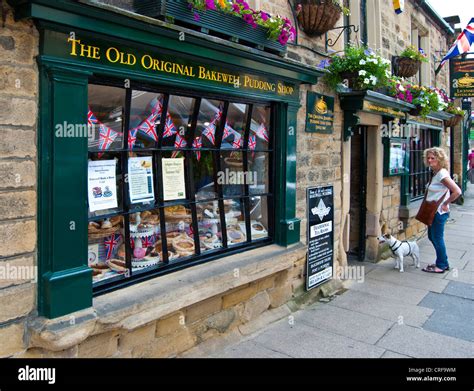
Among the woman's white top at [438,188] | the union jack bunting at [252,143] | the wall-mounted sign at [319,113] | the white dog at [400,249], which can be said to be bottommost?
the white dog at [400,249]

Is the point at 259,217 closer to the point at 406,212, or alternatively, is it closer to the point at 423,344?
the point at 423,344

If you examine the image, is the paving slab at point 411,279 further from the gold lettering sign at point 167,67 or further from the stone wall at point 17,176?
the stone wall at point 17,176

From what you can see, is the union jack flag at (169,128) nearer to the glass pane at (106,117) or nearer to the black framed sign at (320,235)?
the glass pane at (106,117)

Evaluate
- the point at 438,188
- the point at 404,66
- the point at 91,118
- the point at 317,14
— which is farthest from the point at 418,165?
the point at 91,118

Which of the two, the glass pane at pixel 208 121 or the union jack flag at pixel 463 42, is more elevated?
the union jack flag at pixel 463 42

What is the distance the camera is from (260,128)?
189 inches

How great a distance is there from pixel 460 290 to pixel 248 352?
135 inches

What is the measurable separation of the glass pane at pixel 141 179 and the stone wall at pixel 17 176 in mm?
877

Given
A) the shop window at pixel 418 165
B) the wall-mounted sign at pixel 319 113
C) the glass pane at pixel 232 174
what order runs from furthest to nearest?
the shop window at pixel 418 165 < the wall-mounted sign at pixel 319 113 < the glass pane at pixel 232 174

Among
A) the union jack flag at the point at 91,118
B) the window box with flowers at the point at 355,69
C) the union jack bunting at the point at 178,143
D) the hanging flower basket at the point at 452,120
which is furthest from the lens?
the hanging flower basket at the point at 452,120

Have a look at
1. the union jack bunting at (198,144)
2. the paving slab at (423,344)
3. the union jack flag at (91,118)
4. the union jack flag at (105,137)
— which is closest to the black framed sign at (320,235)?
the paving slab at (423,344)

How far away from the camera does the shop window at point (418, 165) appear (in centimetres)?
927

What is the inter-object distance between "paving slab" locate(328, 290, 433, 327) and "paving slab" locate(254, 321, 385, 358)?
848 millimetres

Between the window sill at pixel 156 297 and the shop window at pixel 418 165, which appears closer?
the window sill at pixel 156 297
